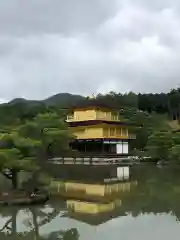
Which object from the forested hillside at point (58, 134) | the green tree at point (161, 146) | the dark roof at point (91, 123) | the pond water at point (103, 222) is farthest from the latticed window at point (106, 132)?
the pond water at point (103, 222)

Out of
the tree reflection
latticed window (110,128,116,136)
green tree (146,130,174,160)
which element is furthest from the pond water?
latticed window (110,128,116,136)

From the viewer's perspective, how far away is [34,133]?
17594 millimetres

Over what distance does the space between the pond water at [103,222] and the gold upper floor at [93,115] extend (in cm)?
1882

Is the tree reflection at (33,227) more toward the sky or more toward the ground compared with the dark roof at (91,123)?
more toward the ground

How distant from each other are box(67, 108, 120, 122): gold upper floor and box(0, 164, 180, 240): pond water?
18823 millimetres

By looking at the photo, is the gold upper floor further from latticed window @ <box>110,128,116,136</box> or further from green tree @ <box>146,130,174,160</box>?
green tree @ <box>146,130,174,160</box>

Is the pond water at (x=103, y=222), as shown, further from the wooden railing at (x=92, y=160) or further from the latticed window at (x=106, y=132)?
the latticed window at (x=106, y=132)

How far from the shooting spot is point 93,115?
32.5 metres

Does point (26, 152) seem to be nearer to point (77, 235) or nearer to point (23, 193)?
point (23, 193)

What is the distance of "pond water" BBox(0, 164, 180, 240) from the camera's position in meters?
8.79

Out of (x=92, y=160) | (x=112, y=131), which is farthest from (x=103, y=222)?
(x=112, y=131)

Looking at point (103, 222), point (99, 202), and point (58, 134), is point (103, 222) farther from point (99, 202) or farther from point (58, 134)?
point (58, 134)

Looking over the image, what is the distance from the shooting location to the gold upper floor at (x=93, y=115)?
32469mm

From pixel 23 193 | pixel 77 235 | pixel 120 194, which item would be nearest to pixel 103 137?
pixel 120 194
